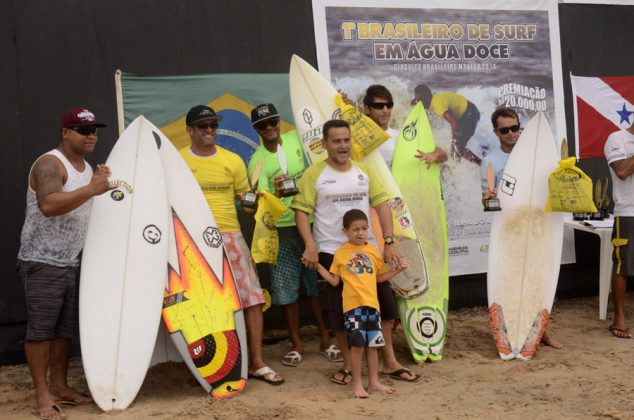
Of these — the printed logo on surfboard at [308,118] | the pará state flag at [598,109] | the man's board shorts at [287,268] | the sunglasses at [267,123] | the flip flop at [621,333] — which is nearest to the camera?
the sunglasses at [267,123]

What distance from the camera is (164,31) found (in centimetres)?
477

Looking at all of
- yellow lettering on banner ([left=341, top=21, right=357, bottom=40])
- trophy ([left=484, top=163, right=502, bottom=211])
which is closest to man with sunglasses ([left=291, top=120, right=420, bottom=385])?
trophy ([left=484, top=163, right=502, bottom=211])

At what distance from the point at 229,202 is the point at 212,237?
0.24m

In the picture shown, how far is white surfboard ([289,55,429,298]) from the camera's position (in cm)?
439

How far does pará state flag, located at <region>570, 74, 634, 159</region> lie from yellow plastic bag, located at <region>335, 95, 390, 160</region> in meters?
2.51

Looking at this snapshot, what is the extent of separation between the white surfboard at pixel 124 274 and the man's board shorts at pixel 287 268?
2.34 feet

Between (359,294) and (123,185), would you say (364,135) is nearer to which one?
(359,294)

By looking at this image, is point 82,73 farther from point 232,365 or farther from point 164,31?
point 232,365

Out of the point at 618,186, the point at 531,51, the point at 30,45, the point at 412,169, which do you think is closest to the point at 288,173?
the point at 412,169

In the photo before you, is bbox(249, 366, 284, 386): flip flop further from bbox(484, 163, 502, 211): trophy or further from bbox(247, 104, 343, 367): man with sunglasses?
bbox(484, 163, 502, 211): trophy

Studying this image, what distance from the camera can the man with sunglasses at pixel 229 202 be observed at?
3.99 m

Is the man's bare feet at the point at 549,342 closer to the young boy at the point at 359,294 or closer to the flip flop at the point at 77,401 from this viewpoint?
the young boy at the point at 359,294

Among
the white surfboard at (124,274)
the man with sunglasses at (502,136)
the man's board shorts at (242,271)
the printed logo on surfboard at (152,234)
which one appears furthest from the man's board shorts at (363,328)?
the man with sunglasses at (502,136)

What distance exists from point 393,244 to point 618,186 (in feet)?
6.12
